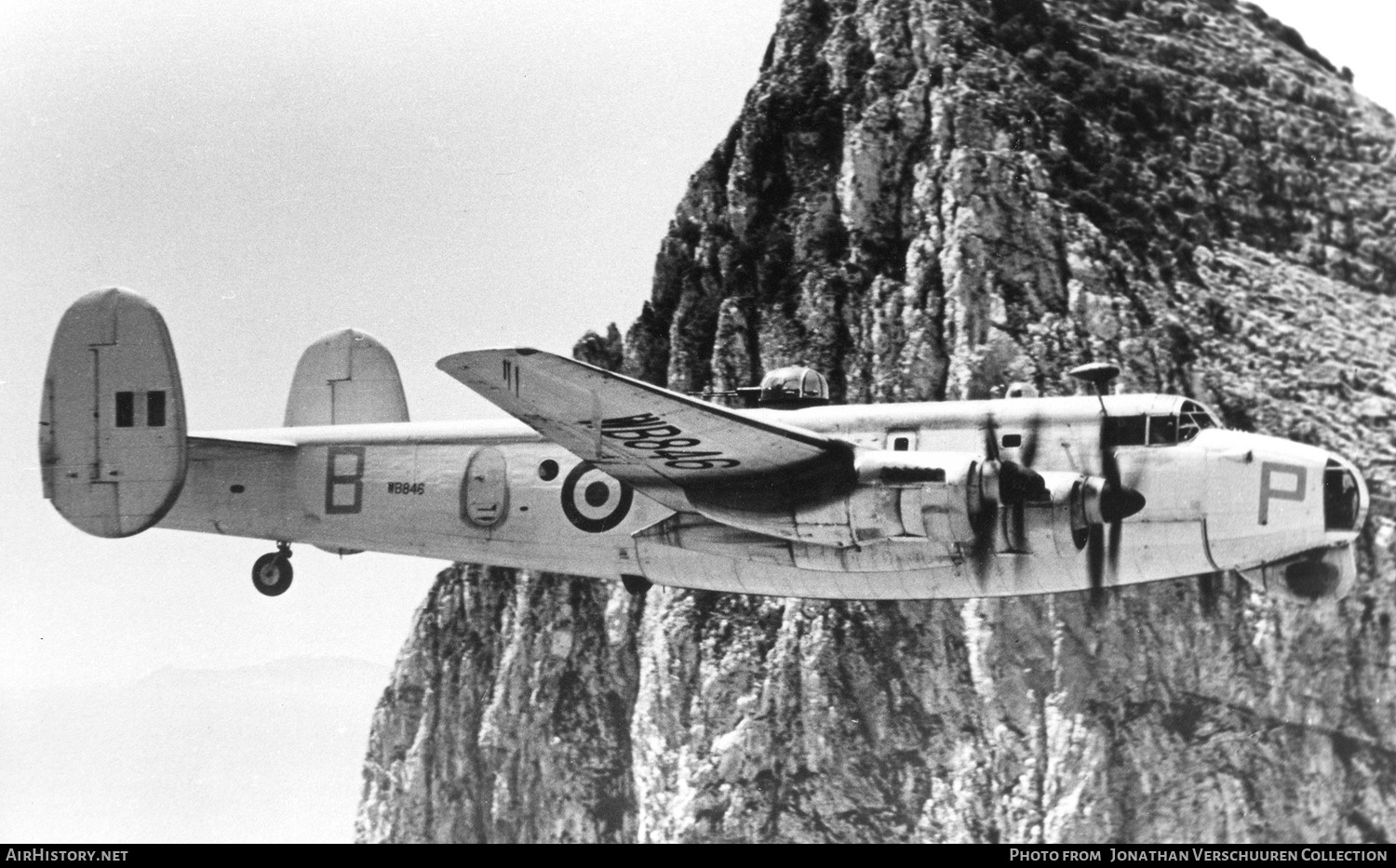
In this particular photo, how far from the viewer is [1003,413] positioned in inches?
586

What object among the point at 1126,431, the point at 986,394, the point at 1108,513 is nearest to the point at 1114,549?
the point at 1108,513

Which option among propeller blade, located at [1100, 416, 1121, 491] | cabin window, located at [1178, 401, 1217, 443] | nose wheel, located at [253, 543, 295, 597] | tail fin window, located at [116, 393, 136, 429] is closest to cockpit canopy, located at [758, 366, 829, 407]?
propeller blade, located at [1100, 416, 1121, 491]

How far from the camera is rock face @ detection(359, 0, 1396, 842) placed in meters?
27.4

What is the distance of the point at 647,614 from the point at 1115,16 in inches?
805

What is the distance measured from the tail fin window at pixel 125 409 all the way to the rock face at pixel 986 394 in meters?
16.8

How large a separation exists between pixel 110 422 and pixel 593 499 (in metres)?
5.78

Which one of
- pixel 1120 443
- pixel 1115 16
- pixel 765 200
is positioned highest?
pixel 1115 16

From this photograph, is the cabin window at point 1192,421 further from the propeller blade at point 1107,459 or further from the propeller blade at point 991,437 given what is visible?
the propeller blade at point 991,437

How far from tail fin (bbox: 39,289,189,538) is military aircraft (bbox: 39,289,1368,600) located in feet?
0.08

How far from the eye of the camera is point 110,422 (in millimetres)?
16797

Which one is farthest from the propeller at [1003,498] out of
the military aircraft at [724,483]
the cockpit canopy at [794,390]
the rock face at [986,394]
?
the rock face at [986,394]

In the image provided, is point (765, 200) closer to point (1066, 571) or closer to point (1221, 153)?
point (1221, 153)

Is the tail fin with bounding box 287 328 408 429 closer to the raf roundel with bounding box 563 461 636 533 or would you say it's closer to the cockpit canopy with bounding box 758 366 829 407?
the raf roundel with bounding box 563 461 636 533
